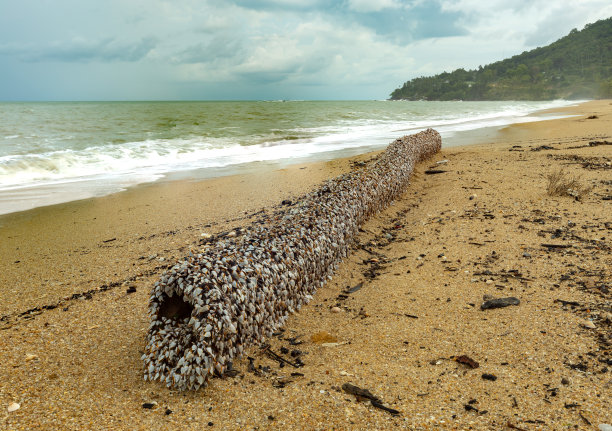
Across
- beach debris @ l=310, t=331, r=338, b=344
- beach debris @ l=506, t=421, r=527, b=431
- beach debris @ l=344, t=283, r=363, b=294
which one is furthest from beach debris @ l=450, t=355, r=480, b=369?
beach debris @ l=344, t=283, r=363, b=294

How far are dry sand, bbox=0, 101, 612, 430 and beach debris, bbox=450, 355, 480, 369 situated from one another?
0.05 metres

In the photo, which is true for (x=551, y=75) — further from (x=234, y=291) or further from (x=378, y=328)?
(x=234, y=291)

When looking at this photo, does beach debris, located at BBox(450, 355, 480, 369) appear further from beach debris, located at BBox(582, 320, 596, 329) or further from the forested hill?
the forested hill

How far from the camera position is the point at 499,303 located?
3.00 metres

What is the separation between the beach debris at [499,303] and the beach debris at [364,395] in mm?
1357

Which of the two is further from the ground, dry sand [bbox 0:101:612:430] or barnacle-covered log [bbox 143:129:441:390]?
barnacle-covered log [bbox 143:129:441:390]

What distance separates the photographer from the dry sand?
2.04 m

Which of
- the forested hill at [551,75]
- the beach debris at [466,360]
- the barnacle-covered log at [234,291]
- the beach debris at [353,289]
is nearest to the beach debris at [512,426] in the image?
the beach debris at [466,360]

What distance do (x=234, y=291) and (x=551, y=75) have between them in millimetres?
120370

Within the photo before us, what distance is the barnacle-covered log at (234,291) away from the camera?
2.17m

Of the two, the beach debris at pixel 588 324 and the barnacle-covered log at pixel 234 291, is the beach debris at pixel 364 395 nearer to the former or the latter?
the barnacle-covered log at pixel 234 291

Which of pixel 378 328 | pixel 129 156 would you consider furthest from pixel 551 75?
pixel 378 328

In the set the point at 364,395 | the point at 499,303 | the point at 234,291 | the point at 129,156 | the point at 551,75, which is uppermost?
the point at 551,75

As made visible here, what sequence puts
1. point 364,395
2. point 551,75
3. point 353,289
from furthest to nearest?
point 551,75 < point 353,289 < point 364,395
